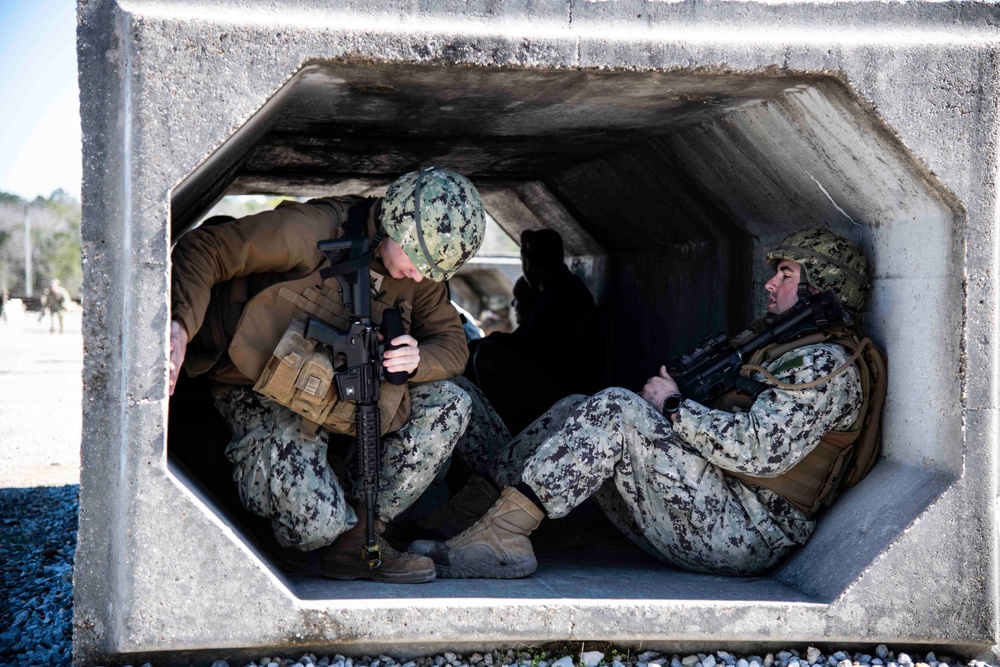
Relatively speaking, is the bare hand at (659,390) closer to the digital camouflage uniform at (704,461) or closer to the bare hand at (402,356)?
the digital camouflage uniform at (704,461)

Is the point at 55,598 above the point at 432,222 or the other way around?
the other way around

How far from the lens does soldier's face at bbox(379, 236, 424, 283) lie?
3543 millimetres

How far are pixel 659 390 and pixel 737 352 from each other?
34 cm

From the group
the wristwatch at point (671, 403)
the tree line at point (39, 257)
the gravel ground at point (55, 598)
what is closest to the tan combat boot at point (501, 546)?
the gravel ground at point (55, 598)

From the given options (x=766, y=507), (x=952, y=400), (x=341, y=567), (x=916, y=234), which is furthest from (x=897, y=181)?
(x=341, y=567)

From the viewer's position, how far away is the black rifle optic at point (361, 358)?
3396 mm

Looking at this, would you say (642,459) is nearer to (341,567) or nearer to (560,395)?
(341,567)

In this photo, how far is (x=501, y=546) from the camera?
12.0ft

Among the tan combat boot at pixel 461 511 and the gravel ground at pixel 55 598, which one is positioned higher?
the tan combat boot at pixel 461 511

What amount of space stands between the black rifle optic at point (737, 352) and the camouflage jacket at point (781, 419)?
109mm

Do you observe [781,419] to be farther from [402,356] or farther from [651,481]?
[402,356]

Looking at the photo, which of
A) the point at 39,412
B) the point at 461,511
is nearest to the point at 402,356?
the point at 461,511

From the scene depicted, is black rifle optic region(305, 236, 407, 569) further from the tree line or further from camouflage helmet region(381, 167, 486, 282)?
the tree line

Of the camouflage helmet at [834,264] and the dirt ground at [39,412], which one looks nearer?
the camouflage helmet at [834,264]
